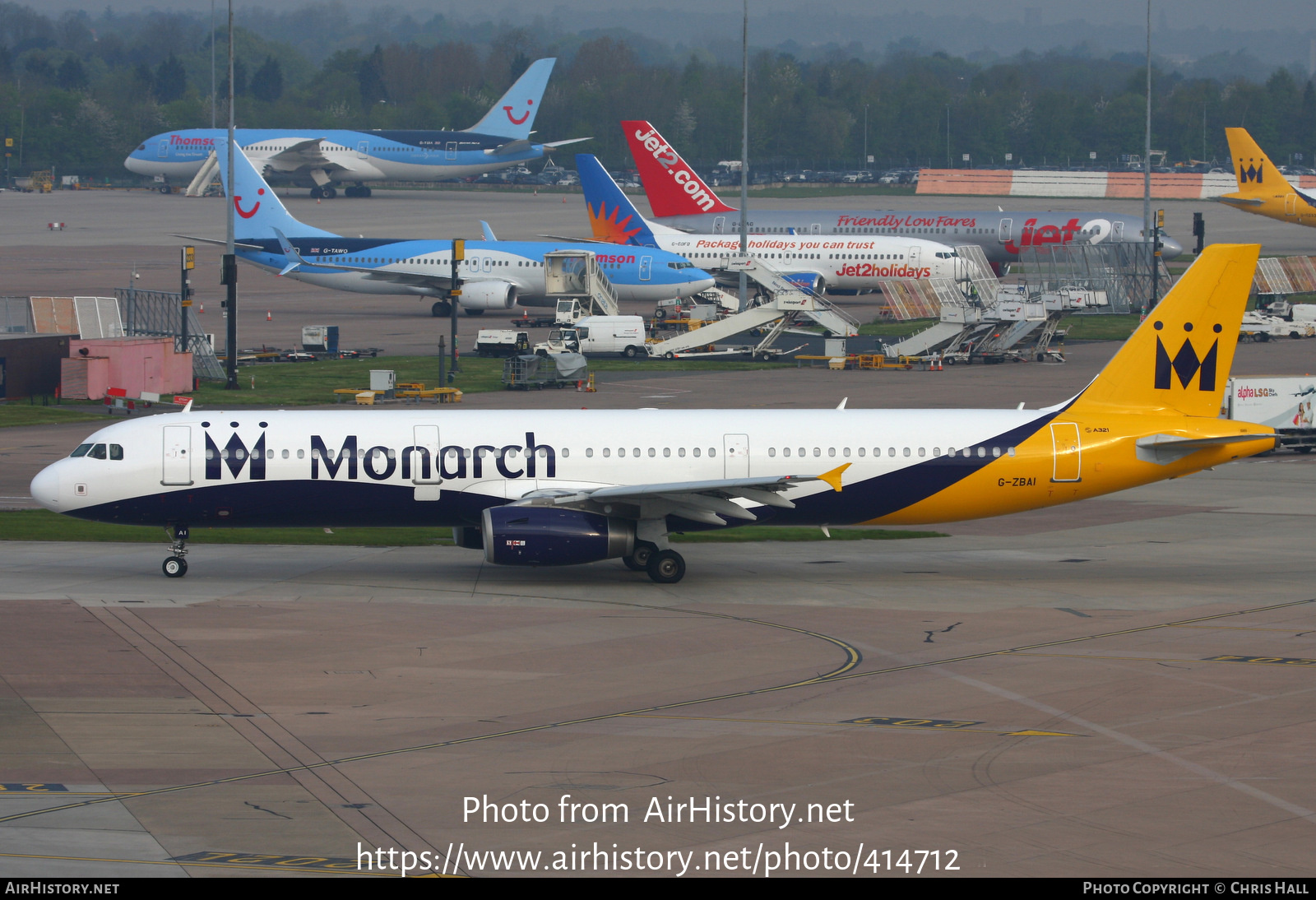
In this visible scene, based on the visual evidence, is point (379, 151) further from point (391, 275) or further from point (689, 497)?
point (689, 497)

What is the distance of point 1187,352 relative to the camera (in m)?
37.2

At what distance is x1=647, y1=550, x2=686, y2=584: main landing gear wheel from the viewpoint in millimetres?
35938

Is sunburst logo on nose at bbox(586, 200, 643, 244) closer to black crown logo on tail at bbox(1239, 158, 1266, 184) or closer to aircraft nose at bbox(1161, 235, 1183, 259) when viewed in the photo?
aircraft nose at bbox(1161, 235, 1183, 259)

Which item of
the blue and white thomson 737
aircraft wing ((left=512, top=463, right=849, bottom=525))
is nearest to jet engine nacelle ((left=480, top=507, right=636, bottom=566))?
aircraft wing ((left=512, top=463, right=849, bottom=525))

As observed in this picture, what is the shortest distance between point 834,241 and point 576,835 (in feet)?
291

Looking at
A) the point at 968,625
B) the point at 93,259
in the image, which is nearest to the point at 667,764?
the point at 968,625

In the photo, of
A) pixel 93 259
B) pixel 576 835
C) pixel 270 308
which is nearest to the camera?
pixel 576 835

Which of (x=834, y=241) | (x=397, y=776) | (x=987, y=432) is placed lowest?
(x=397, y=776)

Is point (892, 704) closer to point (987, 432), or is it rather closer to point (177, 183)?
point (987, 432)

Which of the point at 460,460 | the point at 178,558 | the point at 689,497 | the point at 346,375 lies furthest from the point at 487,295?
the point at 689,497

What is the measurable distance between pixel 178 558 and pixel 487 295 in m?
58.6

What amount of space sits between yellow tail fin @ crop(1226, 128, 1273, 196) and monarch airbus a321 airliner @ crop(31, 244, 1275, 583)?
92.5 m

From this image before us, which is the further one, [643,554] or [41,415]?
[41,415]

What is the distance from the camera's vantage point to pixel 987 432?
36.7 m
